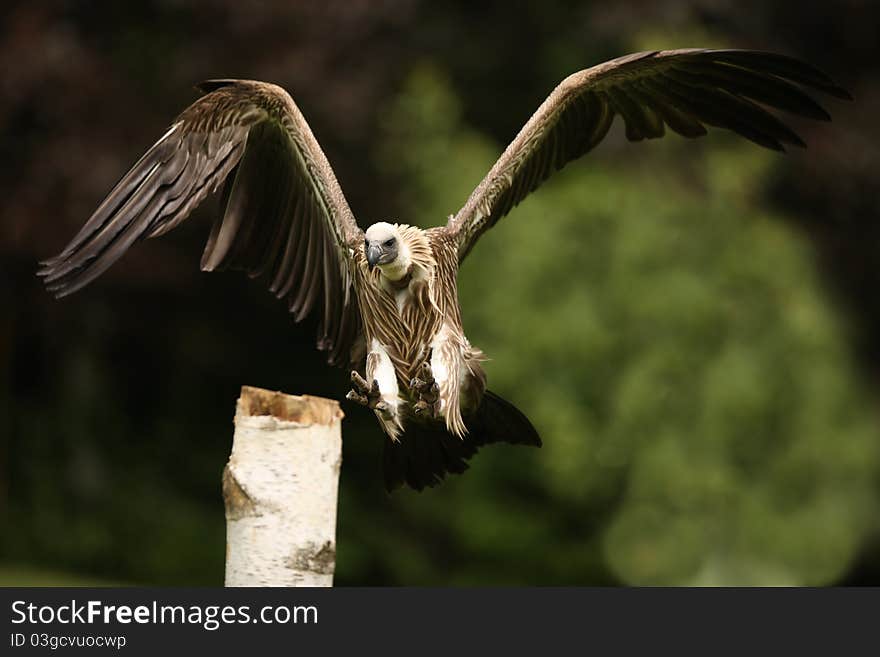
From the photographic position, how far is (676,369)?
10.6 metres

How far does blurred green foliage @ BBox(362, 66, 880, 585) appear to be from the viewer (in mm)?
10531

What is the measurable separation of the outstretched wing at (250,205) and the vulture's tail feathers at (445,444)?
54 cm

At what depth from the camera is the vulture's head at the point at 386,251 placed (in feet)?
18.7

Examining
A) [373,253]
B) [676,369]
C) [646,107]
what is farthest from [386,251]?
[676,369]

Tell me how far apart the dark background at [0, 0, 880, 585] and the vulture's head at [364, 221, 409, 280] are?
493 cm

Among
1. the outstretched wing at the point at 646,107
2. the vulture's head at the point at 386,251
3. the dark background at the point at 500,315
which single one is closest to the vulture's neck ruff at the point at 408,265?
the vulture's head at the point at 386,251

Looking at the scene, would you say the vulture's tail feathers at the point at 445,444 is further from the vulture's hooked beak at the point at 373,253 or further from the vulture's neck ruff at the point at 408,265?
the vulture's hooked beak at the point at 373,253

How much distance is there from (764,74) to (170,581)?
832cm

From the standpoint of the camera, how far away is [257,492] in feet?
17.0

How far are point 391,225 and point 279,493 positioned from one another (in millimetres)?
1130

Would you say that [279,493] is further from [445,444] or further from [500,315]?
[500,315]

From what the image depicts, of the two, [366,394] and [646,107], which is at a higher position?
[646,107]

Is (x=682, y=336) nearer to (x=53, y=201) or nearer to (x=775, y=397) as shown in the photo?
(x=775, y=397)

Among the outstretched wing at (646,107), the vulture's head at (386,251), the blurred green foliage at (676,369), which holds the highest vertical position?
the blurred green foliage at (676,369)
